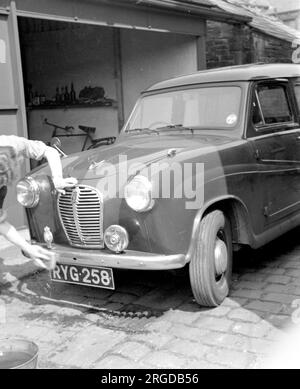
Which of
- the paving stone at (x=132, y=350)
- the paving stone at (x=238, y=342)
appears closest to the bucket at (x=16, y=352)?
the paving stone at (x=132, y=350)

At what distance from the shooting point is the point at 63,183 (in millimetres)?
3561

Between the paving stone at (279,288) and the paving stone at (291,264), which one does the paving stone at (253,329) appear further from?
the paving stone at (291,264)

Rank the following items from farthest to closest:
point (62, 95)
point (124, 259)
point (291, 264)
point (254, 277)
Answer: point (62, 95) → point (291, 264) → point (254, 277) → point (124, 259)

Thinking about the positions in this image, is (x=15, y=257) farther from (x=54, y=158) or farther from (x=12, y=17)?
(x=12, y=17)

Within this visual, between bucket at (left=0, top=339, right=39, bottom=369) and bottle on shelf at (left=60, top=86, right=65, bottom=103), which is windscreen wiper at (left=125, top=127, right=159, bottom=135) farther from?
bottle on shelf at (left=60, top=86, right=65, bottom=103)

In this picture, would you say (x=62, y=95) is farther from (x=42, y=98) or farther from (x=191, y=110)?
(x=191, y=110)

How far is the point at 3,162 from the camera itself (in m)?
3.30

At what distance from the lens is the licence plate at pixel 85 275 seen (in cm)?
350

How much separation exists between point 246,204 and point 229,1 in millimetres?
9360

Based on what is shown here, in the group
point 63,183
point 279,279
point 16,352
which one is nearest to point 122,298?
point 63,183

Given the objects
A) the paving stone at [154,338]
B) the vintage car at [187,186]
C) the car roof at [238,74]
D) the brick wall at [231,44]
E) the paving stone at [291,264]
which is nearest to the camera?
the paving stone at [154,338]

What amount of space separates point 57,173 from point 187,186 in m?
0.99

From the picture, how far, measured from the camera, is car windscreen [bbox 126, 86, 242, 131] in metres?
4.27

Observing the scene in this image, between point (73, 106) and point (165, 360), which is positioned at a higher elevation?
point (73, 106)
